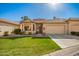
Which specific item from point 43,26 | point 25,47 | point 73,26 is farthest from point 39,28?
point 73,26

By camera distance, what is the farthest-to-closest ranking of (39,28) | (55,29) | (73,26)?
(55,29) → (73,26) → (39,28)

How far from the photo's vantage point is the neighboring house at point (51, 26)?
10.5m

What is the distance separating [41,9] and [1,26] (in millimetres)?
2629

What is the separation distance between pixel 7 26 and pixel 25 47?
71.5 inches

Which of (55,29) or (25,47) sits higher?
(55,29)

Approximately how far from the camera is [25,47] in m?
9.55

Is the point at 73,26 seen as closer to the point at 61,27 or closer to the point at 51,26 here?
the point at 61,27

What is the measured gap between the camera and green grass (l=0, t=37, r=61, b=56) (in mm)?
8469

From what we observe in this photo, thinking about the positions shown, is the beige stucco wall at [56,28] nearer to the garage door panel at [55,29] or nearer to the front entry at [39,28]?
the garage door panel at [55,29]

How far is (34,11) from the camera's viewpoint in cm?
1071

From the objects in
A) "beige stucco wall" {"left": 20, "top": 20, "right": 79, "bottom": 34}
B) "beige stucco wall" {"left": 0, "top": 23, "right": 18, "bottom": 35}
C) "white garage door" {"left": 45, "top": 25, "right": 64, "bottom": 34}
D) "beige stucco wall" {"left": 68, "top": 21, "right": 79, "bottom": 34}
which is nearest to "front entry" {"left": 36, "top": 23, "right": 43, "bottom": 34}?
"beige stucco wall" {"left": 20, "top": 20, "right": 79, "bottom": 34}

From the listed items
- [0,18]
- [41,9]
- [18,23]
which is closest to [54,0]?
[41,9]

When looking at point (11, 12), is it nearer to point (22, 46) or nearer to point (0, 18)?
point (0, 18)

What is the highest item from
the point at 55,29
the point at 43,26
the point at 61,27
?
the point at 43,26
